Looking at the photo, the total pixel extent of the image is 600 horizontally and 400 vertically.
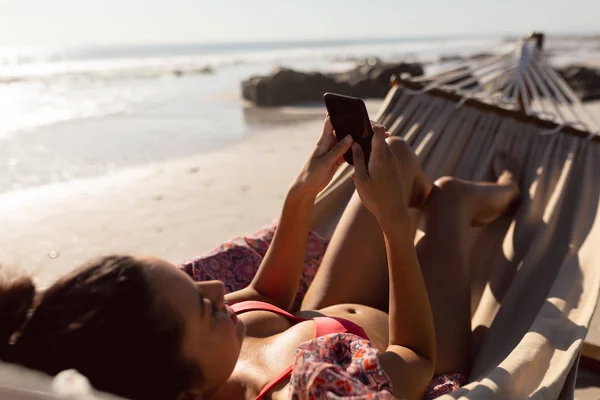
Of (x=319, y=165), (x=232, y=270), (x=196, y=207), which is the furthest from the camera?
(x=196, y=207)

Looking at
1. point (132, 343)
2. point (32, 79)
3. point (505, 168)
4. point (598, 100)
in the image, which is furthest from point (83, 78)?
point (132, 343)

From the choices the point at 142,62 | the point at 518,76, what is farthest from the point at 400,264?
the point at 142,62

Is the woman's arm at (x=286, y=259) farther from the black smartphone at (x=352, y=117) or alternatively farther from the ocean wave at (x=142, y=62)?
the ocean wave at (x=142, y=62)

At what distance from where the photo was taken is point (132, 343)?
33.5 inches

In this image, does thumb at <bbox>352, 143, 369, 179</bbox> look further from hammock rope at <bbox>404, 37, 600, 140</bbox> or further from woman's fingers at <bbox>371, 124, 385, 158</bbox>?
hammock rope at <bbox>404, 37, 600, 140</bbox>

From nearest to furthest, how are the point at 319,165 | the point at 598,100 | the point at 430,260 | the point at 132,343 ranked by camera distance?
the point at 132,343 → the point at 319,165 → the point at 430,260 → the point at 598,100

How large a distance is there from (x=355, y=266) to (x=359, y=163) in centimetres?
47

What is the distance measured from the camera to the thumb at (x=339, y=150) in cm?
127

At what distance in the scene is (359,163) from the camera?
1.16 meters

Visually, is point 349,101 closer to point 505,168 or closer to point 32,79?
point 505,168

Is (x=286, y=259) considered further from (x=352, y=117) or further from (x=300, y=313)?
(x=352, y=117)

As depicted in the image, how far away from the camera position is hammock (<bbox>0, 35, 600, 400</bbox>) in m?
1.12

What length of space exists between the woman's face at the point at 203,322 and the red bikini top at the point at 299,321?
0.30ft

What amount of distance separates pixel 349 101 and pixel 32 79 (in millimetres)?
13915
